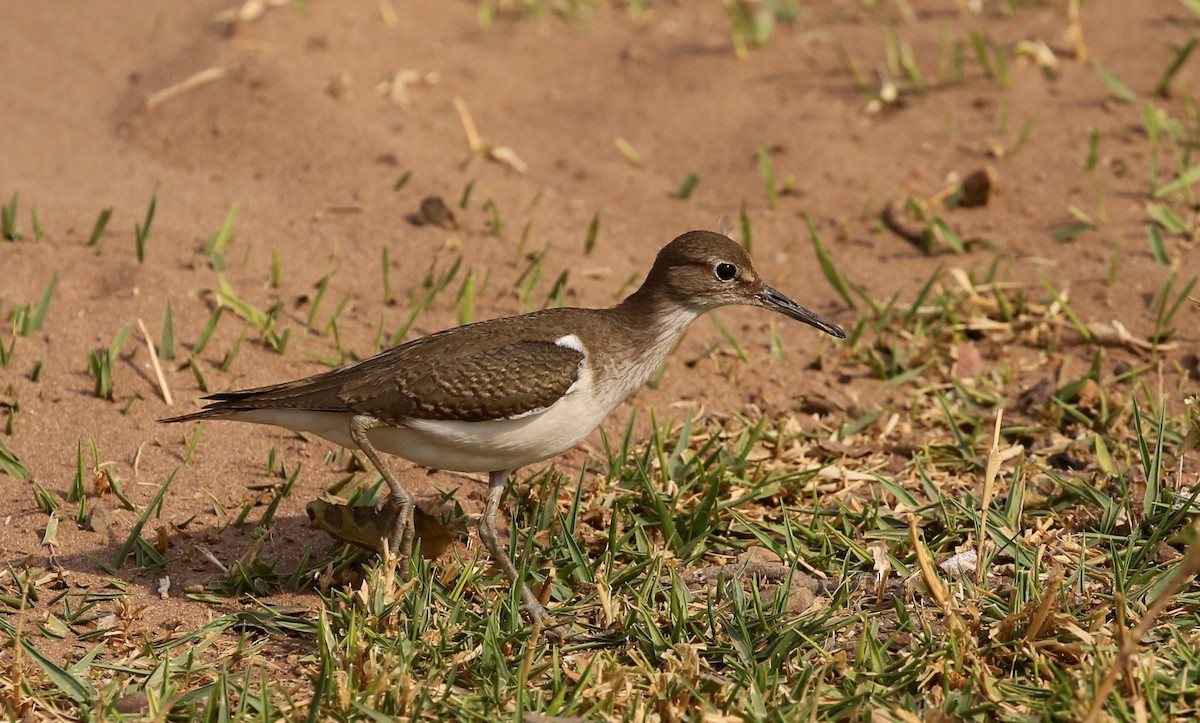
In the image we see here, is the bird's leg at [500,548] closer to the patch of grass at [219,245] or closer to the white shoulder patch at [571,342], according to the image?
the white shoulder patch at [571,342]

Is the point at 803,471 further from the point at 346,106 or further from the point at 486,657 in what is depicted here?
the point at 346,106

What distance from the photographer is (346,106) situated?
8.88m

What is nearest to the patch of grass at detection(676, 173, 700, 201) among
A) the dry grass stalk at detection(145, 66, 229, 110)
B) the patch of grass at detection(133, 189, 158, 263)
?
the patch of grass at detection(133, 189, 158, 263)

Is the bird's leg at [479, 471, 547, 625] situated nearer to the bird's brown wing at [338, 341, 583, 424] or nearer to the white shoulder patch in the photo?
the bird's brown wing at [338, 341, 583, 424]

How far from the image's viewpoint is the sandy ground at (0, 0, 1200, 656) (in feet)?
20.1

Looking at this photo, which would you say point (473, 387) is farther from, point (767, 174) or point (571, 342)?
point (767, 174)

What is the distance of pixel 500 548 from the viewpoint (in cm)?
519

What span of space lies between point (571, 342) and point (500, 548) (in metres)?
0.81

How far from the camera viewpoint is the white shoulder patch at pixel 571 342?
5262 millimetres

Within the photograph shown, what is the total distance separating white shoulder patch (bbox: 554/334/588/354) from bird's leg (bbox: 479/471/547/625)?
54 cm

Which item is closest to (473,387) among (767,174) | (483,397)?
(483,397)

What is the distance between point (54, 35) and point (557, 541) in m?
6.55

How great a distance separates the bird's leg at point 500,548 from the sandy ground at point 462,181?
600 millimetres

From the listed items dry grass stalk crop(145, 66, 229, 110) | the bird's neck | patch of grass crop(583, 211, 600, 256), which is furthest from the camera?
dry grass stalk crop(145, 66, 229, 110)
